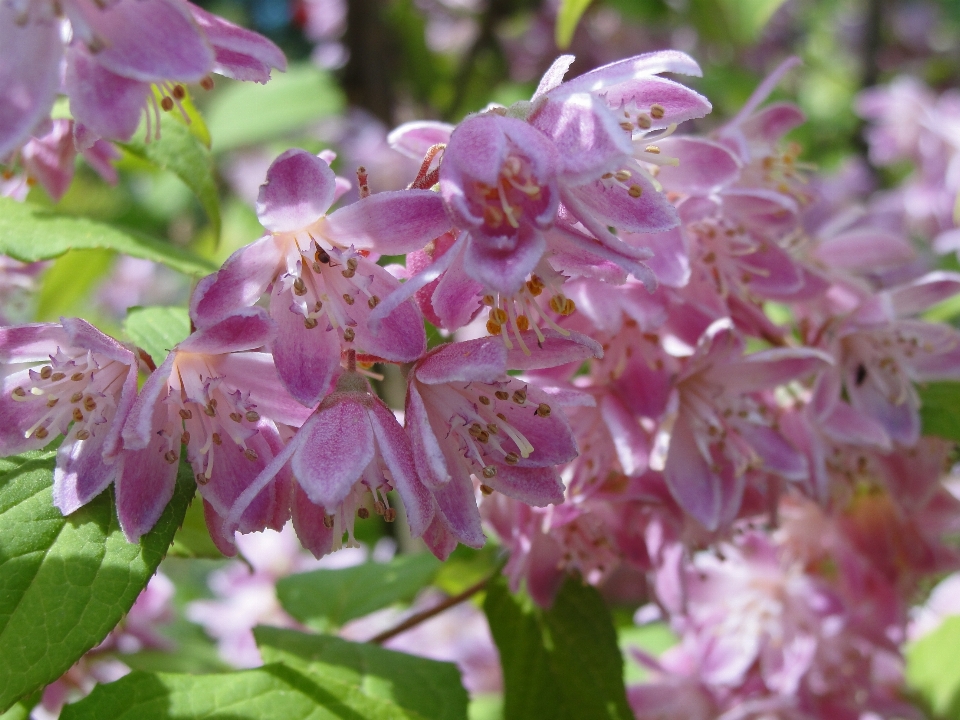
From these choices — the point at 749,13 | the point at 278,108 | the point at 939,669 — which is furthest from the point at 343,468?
the point at 278,108

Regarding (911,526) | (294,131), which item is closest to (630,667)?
(911,526)

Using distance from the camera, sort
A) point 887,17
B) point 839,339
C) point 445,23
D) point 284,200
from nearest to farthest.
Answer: point 284,200 → point 839,339 → point 445,23 → point 887,17

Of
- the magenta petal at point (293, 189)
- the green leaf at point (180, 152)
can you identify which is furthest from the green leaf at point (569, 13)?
the magenta petal at point (293, 189)

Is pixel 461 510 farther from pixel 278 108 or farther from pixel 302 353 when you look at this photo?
pixel 278 108

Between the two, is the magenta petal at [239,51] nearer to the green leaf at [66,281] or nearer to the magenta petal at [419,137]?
the magenta petal at [419,137]

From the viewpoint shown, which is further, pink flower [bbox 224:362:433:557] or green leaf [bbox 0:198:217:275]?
green leaf [bbox 0:198:217:275]

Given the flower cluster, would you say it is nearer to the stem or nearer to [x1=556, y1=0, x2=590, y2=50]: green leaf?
the stem

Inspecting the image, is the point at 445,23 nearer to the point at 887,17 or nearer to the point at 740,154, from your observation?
the point at 887,17

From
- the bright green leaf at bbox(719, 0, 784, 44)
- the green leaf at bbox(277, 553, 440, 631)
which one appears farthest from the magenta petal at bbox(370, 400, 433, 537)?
the bright green leaf at bbox(719, 0, 784, 44)
